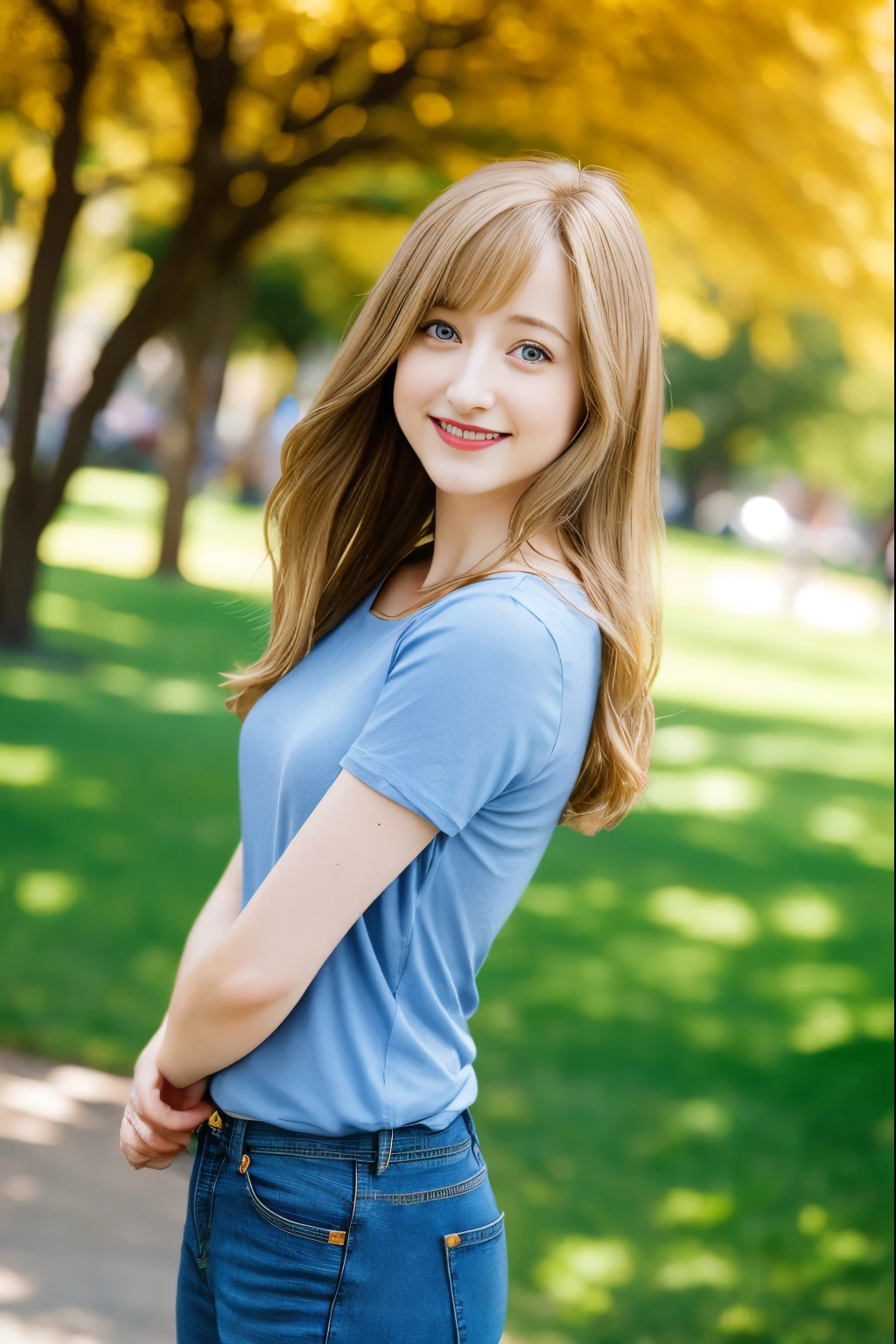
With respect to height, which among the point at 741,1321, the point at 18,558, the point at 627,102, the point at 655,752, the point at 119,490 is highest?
the point at 627,102

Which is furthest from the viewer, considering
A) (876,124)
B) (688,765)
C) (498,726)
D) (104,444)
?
(104,444)

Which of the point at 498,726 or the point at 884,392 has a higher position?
the point at 884,392

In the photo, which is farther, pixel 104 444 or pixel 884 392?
pixel 104 444

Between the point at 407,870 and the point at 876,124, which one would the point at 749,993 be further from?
the point at 407,870

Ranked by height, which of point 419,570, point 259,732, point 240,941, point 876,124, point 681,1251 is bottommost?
point 681,1251

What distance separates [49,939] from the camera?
509 centimetres

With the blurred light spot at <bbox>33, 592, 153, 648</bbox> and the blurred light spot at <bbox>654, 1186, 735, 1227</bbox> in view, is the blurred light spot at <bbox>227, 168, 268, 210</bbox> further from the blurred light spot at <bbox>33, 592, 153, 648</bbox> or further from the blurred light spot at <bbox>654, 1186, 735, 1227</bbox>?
the blurred light spot at <bbox>654, 1186, 735, 1227</bbox>

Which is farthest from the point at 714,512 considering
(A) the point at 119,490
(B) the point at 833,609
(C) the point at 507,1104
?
(C) the point at 507,1104

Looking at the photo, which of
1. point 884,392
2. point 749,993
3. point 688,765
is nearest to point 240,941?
point 884,392

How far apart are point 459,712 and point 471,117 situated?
19.2 ft

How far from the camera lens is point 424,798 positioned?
1.35 meters

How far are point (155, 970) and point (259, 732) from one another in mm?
3638

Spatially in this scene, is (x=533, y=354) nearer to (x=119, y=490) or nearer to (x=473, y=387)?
(x=473, y=387)

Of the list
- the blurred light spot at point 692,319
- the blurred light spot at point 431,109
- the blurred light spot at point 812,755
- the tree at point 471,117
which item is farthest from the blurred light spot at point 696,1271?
the blurred light spot at point 812,755
